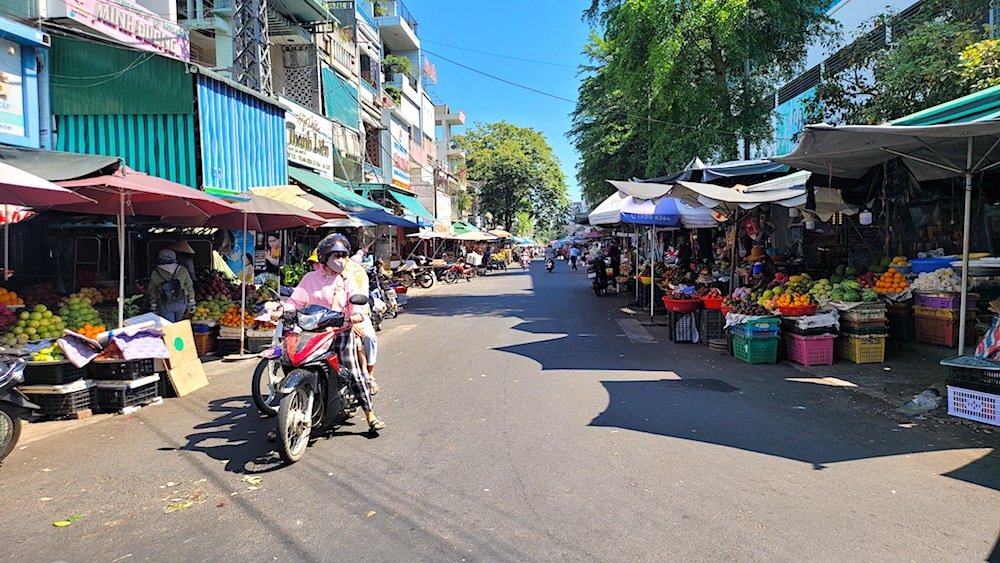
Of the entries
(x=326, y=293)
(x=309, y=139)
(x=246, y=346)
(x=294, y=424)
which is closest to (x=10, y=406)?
(x=294, y=424)

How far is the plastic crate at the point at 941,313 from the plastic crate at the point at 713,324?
8.73 ft

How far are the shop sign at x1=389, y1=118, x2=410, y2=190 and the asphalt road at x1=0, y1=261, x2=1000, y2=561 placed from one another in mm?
24495

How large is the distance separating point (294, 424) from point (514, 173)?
52.7 m

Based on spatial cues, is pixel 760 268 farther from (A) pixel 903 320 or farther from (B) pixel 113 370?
(B) pixel 113 370

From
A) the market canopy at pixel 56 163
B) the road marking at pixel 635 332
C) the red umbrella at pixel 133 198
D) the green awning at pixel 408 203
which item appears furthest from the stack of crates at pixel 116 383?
the green awning at pixel 408 203

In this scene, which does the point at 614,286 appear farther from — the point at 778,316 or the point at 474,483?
the point at 474,483

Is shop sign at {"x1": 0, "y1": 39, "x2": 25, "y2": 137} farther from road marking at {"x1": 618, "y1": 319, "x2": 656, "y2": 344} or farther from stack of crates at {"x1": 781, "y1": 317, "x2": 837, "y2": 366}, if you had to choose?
stack of crates at {"x1": 781, "y1": 317, "x2": 837, "y2": 366}

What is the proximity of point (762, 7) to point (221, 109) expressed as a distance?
13.5 meters

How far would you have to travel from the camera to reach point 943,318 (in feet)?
26.7

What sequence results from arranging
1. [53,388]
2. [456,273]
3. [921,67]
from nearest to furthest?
[53,388] < [921,67] < [456,273]

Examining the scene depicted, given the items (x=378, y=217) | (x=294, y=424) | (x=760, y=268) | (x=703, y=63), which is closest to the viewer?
(x=294, y=424)

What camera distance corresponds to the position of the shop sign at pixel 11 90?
1054cm

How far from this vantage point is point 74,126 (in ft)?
39.9

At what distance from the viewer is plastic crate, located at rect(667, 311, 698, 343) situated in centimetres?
1032
